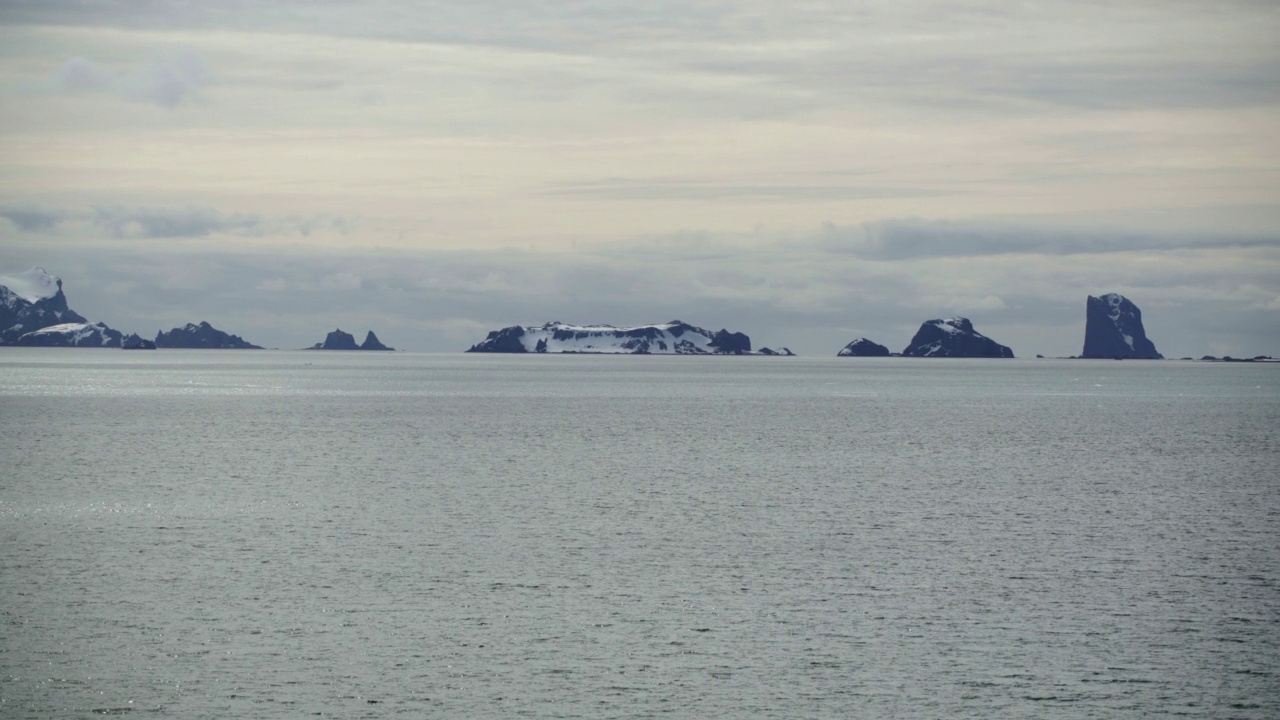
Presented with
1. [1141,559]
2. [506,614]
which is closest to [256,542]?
[506,614]

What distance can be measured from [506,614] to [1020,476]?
5123 centimetres

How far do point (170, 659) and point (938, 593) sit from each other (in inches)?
889

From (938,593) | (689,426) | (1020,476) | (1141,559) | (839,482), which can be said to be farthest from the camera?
(689,426)

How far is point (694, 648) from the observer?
31.6 metres

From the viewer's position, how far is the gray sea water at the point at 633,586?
28.0 metres

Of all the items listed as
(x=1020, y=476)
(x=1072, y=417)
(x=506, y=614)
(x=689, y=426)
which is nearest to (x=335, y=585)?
(x=506, y=614)

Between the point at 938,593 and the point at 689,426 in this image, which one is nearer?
the point at 938,593

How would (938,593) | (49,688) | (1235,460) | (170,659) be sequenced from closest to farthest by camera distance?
(49,688) < (170,659) < (938,593) < (1235,460)

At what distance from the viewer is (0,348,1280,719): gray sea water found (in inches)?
1101

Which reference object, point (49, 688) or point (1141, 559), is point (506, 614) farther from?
point (1141, 559)

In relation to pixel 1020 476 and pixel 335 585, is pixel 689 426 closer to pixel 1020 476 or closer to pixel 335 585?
pixel 1020 476

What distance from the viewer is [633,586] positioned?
39344 millimetres

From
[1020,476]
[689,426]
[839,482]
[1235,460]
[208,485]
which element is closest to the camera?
[208,485]

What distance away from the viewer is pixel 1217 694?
1107 inches
